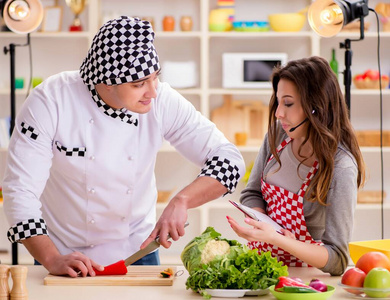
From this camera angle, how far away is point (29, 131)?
2137mm

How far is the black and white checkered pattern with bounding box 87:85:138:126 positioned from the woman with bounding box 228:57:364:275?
1.66 feet

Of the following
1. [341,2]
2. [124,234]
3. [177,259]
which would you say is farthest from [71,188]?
[177,259]

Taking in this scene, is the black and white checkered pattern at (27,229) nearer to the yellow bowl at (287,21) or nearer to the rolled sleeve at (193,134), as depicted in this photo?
the rolled sleeve at (193,134)

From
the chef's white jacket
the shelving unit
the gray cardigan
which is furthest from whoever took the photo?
the shelving unit

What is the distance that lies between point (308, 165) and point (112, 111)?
70cm

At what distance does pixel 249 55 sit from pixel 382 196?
54.1 inches

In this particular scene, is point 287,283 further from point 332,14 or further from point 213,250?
point 332,14

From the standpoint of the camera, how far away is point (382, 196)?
15.6ft

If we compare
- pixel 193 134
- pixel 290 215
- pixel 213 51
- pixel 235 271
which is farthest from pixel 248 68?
pixel 235 271

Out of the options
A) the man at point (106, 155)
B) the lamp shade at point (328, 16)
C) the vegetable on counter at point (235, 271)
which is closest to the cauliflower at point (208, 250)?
the vegetable on counter at point (235, 271)

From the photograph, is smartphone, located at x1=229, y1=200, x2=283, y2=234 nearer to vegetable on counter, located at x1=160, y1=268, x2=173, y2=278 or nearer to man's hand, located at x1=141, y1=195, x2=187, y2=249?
man's hand, located at x1=141, y1=195, x2=187, y2=249

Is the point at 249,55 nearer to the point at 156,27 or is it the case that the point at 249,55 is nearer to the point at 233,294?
the point at 156,27

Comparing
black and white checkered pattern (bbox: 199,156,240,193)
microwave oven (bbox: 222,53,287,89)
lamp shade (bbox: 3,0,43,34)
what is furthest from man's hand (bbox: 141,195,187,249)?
microwave oven (bbox: 222,53,287,89)

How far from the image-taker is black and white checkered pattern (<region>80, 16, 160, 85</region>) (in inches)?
81.3
